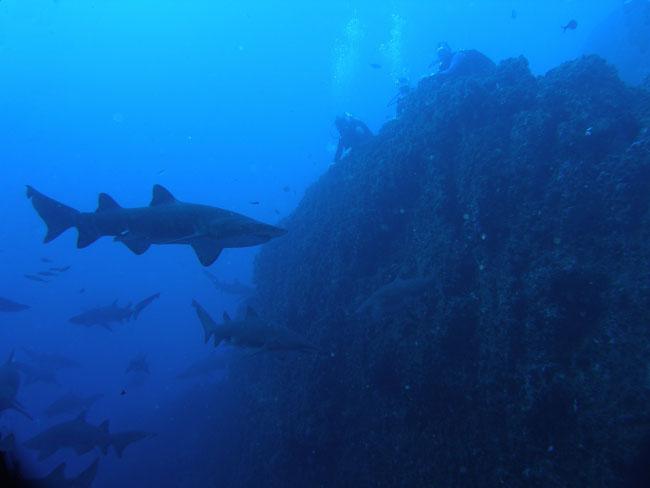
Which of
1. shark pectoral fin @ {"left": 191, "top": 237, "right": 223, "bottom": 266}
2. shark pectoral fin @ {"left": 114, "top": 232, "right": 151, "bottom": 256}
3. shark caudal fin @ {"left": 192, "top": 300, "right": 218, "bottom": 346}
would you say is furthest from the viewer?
shark caudal fin @ {"left": 192, "top": 300, "right": 218, "bottom": 346}

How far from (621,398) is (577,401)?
1.73 feet

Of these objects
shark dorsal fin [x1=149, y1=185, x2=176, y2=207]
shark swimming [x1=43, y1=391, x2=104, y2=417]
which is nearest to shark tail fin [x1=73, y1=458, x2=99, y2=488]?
shark dorsal fin [x1=149, y1=185, x2=176, y2=207]

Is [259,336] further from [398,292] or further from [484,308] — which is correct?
[484,308]

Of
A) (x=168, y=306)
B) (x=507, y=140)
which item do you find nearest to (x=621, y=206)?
(x=507, y=140)

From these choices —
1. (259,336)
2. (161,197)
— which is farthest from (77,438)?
(161,197)

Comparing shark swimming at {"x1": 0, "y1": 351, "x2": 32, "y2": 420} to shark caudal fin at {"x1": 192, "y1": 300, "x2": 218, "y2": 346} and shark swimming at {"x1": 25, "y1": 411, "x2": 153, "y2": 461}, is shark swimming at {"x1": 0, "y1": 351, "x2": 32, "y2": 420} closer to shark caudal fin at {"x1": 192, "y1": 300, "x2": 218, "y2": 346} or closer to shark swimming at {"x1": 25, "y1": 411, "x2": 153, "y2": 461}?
shark swimming at {"x1": 25, "y1": 411, "x2": 153, "y2": 461}

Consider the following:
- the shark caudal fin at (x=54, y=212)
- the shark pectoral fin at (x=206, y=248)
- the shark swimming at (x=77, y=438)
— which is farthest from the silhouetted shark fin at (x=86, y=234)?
Answer: the shark swimming at (x=77, y=438)

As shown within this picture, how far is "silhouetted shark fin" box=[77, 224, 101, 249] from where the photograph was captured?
6992mm

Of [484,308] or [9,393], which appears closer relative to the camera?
[484,308]

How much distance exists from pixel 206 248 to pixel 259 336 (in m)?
2.06

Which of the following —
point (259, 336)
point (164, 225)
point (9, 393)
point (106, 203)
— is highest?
point (106, 203)

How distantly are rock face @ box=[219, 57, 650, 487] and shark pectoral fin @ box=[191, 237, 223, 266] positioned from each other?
3.89 meters

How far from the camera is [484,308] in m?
7.58

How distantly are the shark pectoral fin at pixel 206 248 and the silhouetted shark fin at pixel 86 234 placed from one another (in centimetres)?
222
